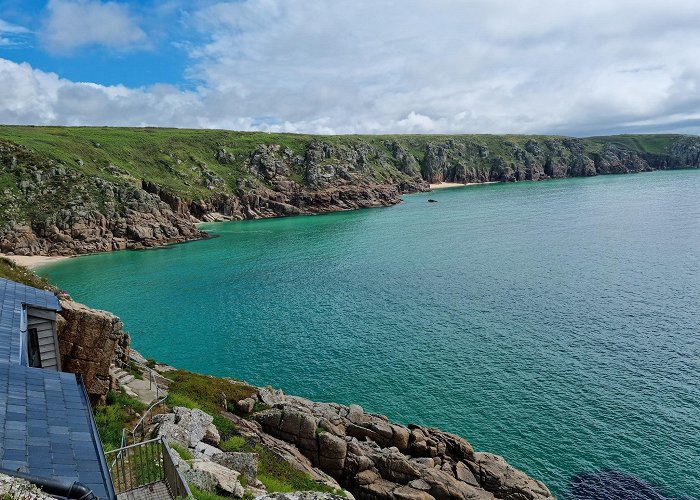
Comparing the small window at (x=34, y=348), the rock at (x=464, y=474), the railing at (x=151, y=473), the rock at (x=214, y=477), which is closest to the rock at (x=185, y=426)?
the rock at (x=214, y=477)

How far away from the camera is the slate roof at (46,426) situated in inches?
414

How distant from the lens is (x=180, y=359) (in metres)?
52.7

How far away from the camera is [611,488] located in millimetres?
31078

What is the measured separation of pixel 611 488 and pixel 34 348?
3572 centimetres

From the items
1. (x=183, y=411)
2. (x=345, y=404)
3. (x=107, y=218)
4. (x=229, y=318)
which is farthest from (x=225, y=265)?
(x=183, y=411)

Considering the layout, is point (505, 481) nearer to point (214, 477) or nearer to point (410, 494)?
point (410, 494)

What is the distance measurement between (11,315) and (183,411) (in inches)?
404

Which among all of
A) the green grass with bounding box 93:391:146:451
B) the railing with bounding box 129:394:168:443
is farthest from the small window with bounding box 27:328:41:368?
the railing with bounding box 129:394:168:443

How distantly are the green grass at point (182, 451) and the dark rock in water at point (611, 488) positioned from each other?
24.7 metres

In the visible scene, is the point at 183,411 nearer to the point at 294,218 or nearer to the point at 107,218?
the point at 107,218

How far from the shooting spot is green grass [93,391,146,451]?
21453mm

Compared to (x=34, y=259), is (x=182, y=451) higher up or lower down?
higher up

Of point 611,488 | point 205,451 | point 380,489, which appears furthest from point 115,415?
point 611,488

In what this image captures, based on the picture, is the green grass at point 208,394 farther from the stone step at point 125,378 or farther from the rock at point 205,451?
the rock at point 205,451
